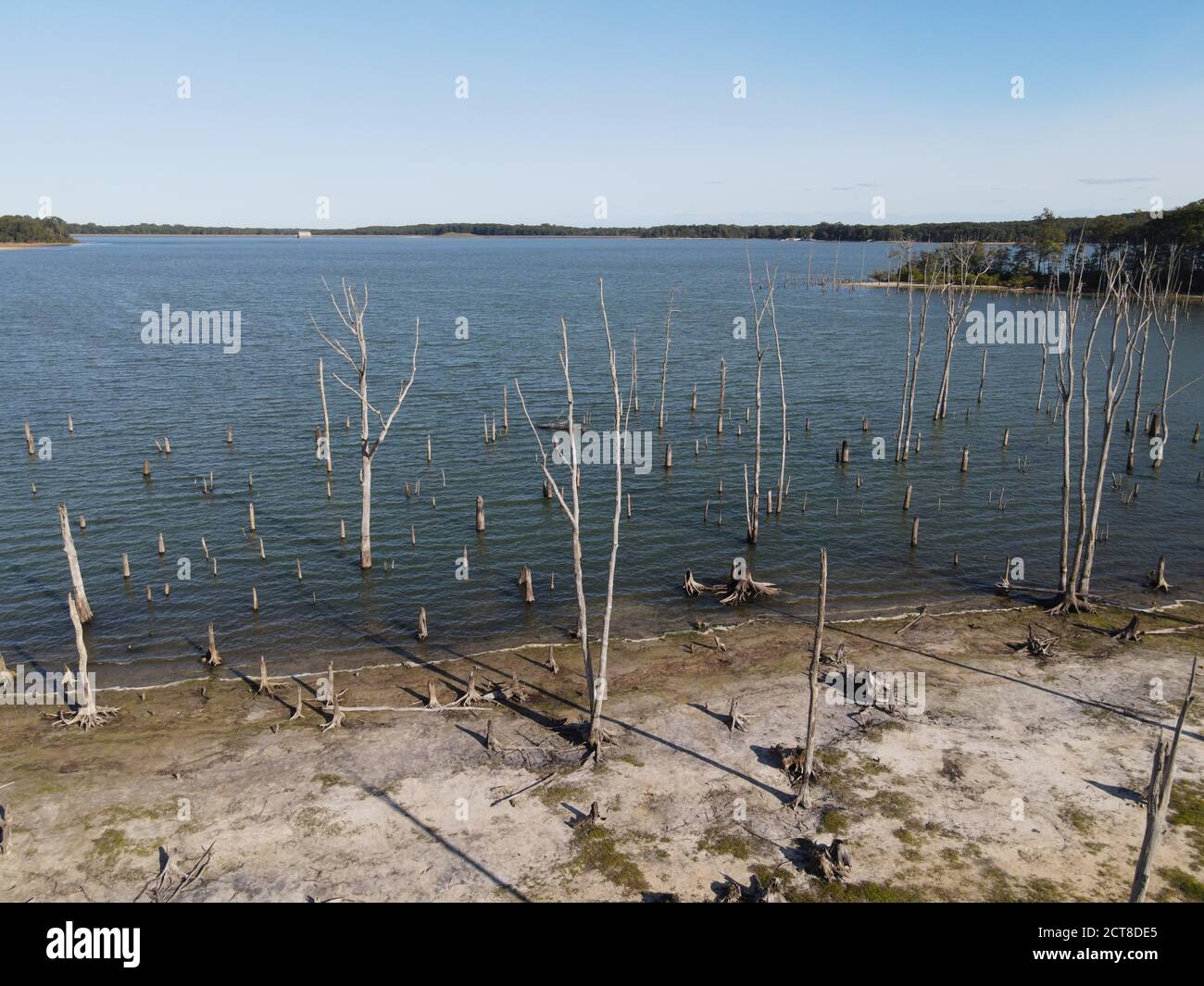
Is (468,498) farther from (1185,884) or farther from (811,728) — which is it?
(1185,884)

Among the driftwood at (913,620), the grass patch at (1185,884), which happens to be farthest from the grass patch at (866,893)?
the driftwood at (913,620)

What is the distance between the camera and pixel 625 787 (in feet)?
72.5

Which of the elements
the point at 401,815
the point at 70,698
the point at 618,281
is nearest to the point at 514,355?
the point at 70,698

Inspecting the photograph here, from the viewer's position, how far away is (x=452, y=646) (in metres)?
31.6

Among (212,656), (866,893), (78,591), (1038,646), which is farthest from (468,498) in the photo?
(866,893)

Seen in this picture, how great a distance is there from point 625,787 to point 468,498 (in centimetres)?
2682

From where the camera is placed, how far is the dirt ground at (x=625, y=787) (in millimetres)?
18828

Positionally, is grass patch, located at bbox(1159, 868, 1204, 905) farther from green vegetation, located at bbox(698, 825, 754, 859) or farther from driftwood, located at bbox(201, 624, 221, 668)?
driftwood, located at bbox(201, 624, 221, 668)

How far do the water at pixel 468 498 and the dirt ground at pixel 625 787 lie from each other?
4883 millimetres

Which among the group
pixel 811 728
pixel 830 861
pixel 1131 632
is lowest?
pixel 830 861

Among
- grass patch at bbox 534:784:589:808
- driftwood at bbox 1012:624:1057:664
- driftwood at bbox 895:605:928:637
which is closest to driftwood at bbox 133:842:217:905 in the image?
grass patch at bbox 534:784:589:808

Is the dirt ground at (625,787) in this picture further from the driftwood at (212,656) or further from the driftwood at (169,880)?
the driftwood at (212,656)

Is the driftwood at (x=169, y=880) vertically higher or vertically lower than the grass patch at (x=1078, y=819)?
lower
